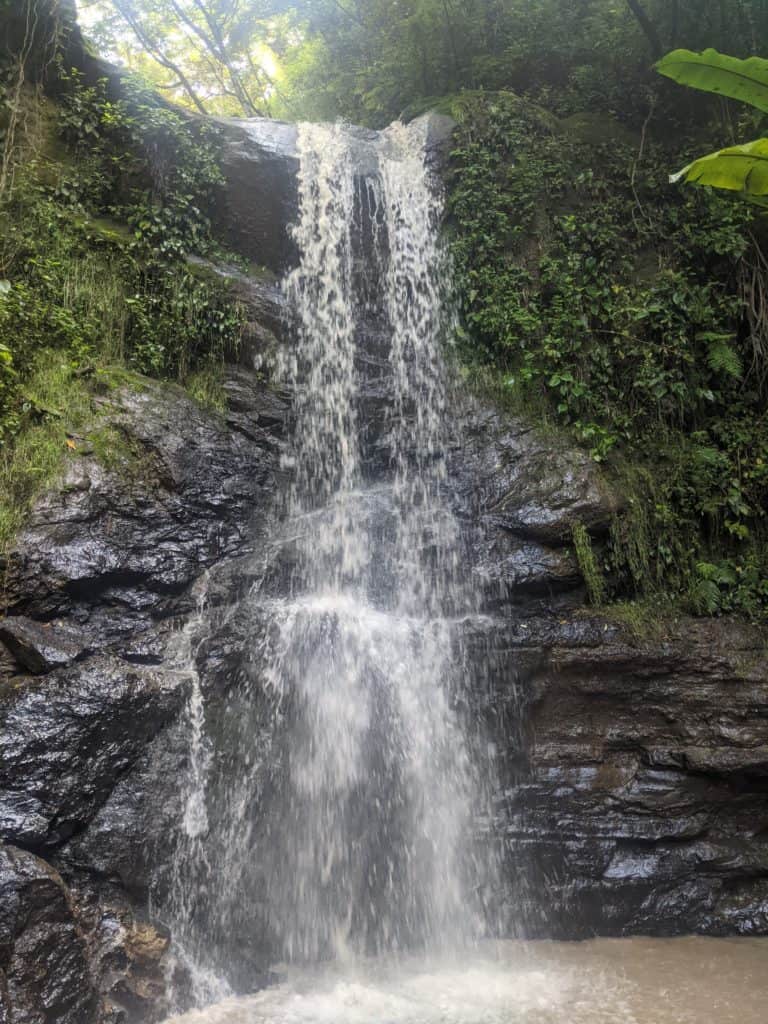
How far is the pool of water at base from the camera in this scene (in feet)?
10.8

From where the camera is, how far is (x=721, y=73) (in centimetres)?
587

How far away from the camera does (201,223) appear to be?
7.11m

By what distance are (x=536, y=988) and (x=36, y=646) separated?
348 cm

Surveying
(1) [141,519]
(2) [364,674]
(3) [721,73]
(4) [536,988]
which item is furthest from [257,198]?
(4) [536,988]

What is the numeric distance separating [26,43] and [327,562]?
6254mm

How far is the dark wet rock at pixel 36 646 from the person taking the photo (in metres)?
3.94

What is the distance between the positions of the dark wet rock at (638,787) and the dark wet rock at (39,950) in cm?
275

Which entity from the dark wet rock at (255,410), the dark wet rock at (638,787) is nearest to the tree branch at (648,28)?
the dark wet rock at (255,410)

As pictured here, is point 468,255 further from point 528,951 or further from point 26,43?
point 528,951

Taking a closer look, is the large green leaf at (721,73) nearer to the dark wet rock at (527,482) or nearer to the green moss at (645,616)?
the dark wet rock at (527,482)

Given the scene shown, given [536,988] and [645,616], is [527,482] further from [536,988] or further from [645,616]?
[536,988]

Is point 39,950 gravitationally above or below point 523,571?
below

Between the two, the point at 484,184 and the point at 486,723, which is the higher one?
the point at 484,184

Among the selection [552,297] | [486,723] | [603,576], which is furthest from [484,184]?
[486,723]
